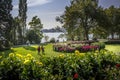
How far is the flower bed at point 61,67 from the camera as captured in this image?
33.2ft

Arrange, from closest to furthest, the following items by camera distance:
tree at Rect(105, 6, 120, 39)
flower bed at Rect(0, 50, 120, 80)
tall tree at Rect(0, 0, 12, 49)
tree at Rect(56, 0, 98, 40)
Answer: flower bed at Rect(0, 50, 120, 80), tall tree at Rect(0, 0, 12, 49), tree at Rect(56, 0, 98, 40), tree at Rect(105, 6, 120, 39)

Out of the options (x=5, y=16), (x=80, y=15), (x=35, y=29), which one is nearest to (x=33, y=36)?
(x=35, y=29)

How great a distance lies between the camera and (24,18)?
3004 inches

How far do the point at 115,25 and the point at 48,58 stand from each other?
6440cm

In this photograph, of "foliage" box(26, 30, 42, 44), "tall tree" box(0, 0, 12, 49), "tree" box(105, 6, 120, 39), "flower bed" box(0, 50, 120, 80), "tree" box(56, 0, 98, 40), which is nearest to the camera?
"flower bed" box(0, 50, 120, 80)

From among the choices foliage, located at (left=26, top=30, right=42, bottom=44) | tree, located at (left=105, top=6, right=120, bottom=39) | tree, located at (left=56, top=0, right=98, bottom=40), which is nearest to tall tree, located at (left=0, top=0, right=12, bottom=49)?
tree, located at (left=56, top=0, right=98, bottom=40)

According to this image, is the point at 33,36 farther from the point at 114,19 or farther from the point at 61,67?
the point at 61,67

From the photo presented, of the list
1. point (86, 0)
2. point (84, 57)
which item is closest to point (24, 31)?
point (86, 0)

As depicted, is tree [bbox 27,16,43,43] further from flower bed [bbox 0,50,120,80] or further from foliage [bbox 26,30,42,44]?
flower bed [bbox 0,50,120,80]

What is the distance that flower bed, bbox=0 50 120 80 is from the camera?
1012 centimetres

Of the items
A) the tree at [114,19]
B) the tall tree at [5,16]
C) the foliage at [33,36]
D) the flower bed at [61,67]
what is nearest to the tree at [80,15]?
the tree at [114,19]

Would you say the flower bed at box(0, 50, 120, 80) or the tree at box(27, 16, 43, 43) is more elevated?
the tree at box(27, 16, 43, 43)

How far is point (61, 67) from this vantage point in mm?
11203

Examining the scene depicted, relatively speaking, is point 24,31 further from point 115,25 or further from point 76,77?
point 76,77
